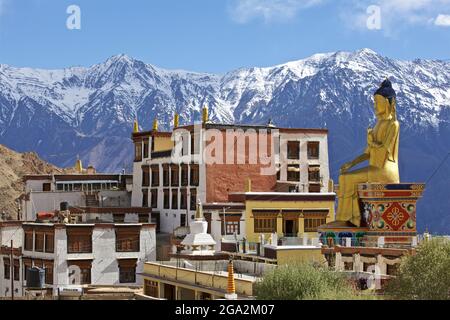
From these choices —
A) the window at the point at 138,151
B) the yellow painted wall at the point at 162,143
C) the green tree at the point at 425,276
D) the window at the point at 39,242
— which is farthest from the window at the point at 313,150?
the green tree at the point at 425,276

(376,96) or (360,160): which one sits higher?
(376,96)

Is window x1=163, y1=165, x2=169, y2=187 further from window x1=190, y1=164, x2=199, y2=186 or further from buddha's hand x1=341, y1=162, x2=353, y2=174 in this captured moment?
buddha's hand x1=341, y1=162, x2=353, y2=174

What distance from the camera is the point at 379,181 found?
172 feet

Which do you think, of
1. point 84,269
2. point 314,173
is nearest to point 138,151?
point 314,173

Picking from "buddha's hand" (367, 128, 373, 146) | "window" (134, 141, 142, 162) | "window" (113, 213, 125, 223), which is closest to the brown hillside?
"window" (134, 141, 142, 162)

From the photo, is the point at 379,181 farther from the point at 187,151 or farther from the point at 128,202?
the point at 128,202

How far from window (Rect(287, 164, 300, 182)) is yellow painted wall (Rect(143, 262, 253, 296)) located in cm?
2946

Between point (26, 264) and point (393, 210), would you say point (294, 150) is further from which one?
point (393, 210)

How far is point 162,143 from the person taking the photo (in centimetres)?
8181

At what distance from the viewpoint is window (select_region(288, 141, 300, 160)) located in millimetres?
79250

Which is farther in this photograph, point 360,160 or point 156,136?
point 156,136
